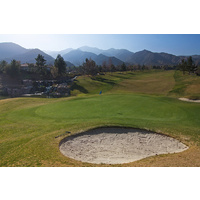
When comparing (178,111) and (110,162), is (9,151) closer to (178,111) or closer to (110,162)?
(110,162)

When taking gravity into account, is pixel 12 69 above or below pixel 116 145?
above

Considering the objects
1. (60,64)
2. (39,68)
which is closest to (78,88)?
(60,64)

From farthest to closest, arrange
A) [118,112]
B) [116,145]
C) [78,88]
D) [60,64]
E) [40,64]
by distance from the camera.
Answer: [40,64] → [60,64] → [78,88] → [118,112] → [116,145]

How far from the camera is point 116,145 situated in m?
11.9

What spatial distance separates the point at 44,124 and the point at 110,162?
30.9ft

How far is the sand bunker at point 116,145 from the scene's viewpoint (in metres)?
10.2

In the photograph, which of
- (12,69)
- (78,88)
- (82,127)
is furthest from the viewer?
(12,69)

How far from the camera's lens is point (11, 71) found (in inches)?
2936

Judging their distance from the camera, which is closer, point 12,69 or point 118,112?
point 118,112

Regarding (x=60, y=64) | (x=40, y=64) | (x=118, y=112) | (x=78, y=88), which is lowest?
(x=78, y=88)

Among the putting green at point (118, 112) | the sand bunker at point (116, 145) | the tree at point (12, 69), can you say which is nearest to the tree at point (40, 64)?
the tree at point (12, 69)

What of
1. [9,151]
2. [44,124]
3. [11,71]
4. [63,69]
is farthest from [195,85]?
[11,71]

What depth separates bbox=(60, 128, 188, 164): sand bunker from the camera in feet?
33.3

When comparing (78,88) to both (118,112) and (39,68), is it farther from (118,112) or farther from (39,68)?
(118,112)
